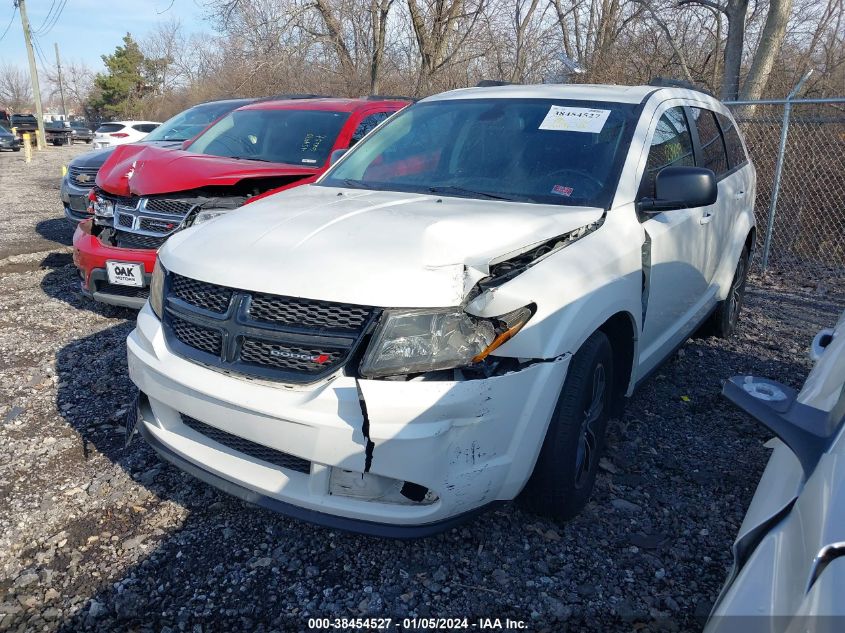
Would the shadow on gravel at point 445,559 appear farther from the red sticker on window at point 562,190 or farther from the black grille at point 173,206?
the black grille at point 173,206

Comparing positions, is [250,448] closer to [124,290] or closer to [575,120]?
[575,120]

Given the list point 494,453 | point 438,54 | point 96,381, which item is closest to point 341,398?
point 494,453

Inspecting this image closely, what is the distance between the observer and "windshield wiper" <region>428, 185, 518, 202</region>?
314cm

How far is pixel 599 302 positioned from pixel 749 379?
3.13 feet

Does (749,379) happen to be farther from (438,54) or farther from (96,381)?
(438,54)

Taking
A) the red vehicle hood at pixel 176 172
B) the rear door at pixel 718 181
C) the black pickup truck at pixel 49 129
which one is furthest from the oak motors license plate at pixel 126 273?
the black pickup truck at pixel 49 129

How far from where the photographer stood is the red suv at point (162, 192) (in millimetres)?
4895

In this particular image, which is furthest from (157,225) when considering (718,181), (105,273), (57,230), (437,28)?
(437,28)

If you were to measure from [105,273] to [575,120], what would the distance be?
352 cm

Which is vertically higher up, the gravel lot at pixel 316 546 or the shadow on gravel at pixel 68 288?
the shadow on gravel at pixel 68 288

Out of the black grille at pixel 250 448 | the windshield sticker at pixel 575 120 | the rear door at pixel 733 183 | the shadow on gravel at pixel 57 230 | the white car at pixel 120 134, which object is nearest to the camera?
the black grille at pixel 250 448

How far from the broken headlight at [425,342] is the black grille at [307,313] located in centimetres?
11

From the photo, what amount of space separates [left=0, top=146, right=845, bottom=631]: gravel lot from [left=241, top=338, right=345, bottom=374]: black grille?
2.74 feet

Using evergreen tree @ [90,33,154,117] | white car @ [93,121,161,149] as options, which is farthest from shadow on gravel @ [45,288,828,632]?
evergreen tree @ [90,33,154,117]
